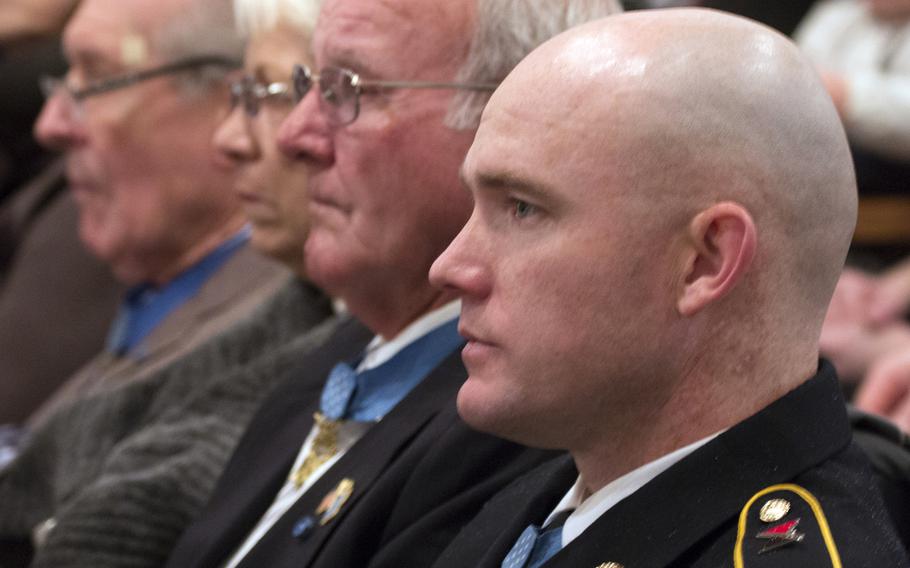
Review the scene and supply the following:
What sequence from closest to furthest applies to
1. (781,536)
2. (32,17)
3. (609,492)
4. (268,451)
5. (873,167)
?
(781,536)
(609,492)
(268,451)
(873,167)
(32,17)

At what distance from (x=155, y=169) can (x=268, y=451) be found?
41.2 inches

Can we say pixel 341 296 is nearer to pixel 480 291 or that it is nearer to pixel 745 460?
pixel 480 291

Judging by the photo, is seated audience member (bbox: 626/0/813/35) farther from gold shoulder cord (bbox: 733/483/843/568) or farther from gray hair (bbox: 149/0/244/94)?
gold shoulder cord (bbox: 733/483/843/568)

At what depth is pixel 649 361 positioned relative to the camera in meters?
1.16

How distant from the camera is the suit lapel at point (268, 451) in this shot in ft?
5.98

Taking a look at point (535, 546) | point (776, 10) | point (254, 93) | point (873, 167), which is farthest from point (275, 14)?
point (776, 10)

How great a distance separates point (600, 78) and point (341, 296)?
68cm

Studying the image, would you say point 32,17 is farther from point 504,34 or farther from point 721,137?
point 721,137

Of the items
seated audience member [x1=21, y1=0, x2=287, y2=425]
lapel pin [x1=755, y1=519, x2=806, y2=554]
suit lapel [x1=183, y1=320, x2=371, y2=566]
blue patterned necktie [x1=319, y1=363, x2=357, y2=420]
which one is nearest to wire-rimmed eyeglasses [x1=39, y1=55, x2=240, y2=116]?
seated audience member [x1=21, y1=0, x2=287, y2=425]

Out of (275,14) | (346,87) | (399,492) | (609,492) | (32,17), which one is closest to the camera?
(609,492)

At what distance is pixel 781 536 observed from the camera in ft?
3.53

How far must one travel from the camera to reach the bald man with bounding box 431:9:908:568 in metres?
1.12

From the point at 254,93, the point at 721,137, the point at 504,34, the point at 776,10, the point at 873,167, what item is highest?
the point at 721,137

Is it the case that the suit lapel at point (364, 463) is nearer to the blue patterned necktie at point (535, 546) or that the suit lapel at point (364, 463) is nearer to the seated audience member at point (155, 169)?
the blue patterned necktie at point (535, 546)
